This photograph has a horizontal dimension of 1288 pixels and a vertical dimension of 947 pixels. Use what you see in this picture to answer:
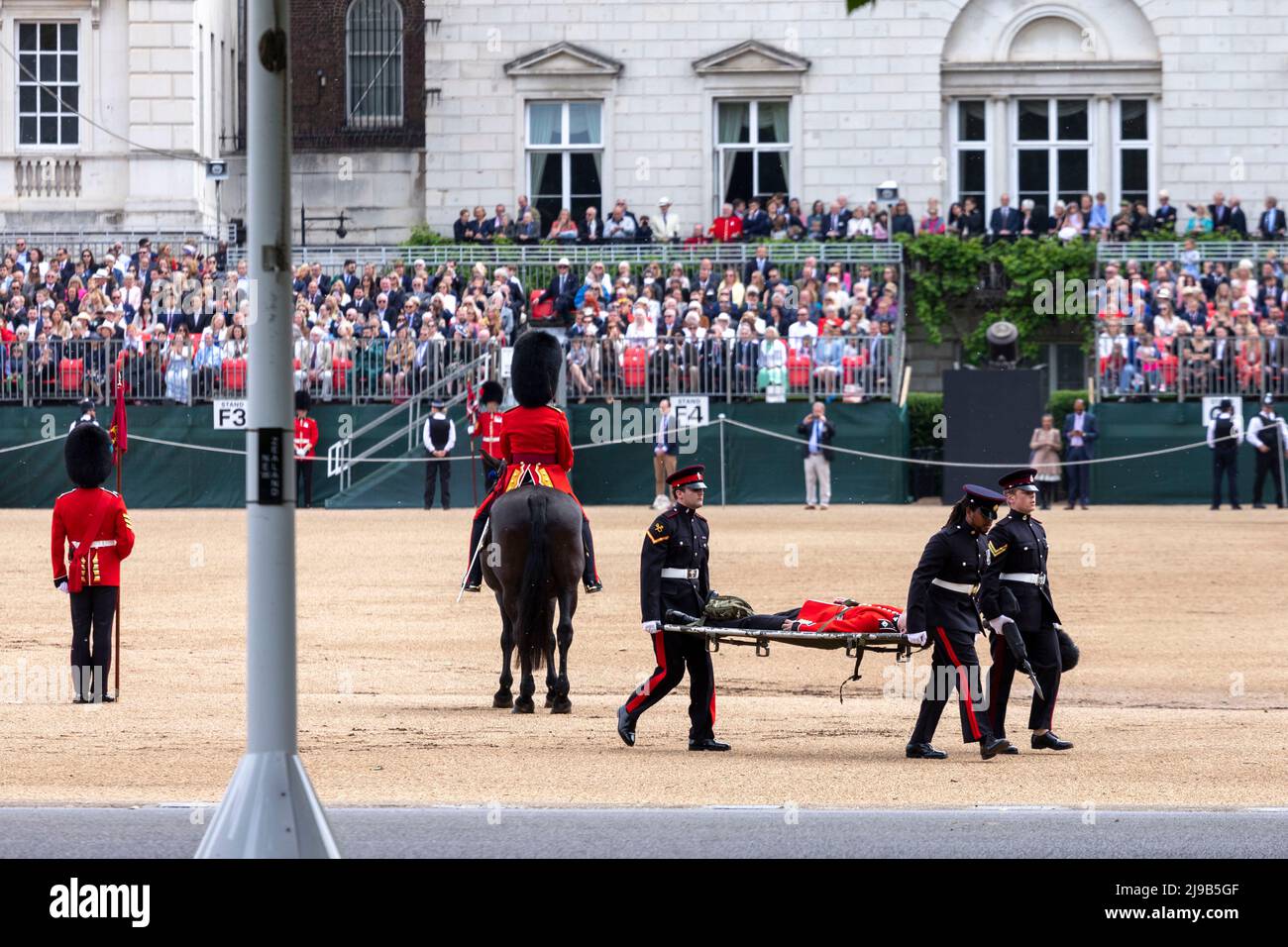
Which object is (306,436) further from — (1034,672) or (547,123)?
(1034,672)

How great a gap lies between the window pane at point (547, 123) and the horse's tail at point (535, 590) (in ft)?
110

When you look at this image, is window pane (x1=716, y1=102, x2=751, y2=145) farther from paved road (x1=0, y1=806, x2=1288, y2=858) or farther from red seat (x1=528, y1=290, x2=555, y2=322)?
paved road (x1=0, y1=806, x2=1288, y2=858)

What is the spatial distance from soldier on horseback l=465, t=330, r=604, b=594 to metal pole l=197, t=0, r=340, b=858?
7644mm

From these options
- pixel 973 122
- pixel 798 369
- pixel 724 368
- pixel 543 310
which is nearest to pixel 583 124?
pixel 973 122

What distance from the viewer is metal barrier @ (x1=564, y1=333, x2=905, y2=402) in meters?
37.2

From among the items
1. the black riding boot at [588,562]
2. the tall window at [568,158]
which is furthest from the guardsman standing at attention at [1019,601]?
the tall window at [568,158]

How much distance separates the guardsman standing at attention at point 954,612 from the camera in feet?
44.7

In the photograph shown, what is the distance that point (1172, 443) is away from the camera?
122ft

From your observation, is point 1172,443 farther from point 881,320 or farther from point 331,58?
point 331,58

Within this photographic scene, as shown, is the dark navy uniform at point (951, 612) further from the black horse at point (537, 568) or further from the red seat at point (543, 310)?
the red seat at point (543, 310)

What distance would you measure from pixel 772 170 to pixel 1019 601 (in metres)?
34.7
